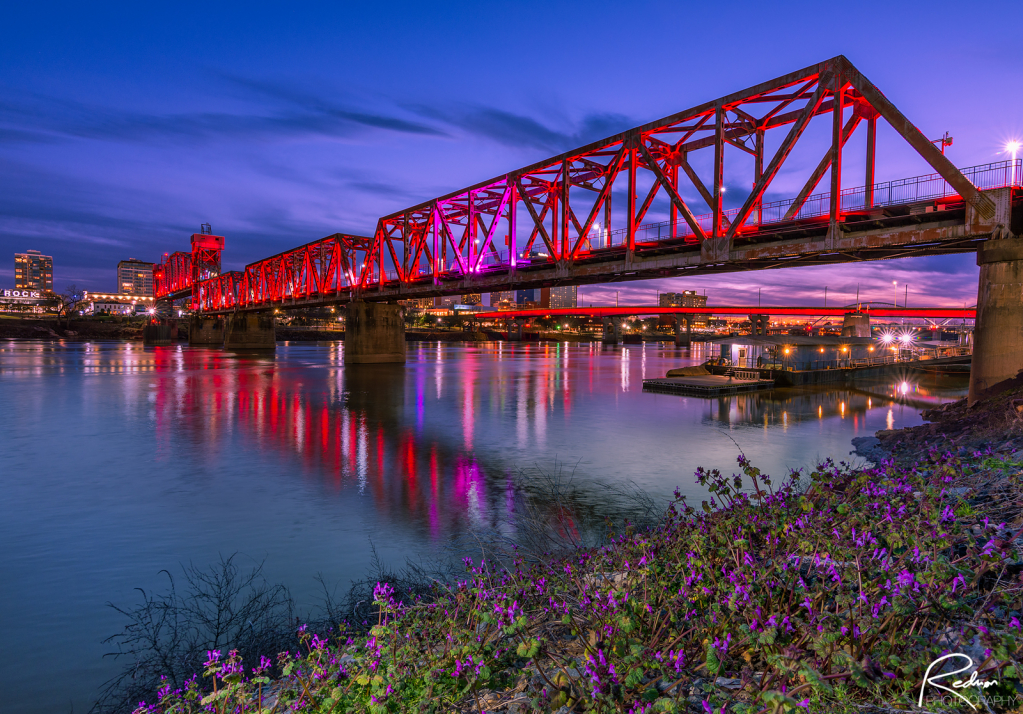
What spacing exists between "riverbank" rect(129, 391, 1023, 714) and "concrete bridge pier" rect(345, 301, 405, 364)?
6252 cm

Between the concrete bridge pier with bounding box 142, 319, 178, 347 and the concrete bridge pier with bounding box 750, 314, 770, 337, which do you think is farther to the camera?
the concrete bridge pier with bounding box 142, 319, 178, 347

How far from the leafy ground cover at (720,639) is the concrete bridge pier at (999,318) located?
1826 cm

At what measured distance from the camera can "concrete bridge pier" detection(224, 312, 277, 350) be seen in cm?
11581

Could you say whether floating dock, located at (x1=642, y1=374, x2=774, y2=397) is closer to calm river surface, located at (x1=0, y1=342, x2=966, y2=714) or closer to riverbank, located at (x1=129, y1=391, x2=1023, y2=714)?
calm river surface, located at (x1=0, y1=342, x2=966, y2=714)

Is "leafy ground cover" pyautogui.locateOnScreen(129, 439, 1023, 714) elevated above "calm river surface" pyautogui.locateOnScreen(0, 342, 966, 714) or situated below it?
above

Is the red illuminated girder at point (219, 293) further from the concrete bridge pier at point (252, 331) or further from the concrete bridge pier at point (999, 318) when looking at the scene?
the concrete bridge pier at point (999, 318)

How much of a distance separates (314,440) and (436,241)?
43.1 metres

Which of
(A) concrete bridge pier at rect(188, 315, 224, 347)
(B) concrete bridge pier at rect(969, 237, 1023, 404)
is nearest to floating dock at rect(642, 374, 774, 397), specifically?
(B) concrete bridge pier at rect(969, 237, 1023, 404)

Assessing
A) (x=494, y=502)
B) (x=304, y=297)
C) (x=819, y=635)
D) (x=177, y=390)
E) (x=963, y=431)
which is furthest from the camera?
(x=304, y=297)

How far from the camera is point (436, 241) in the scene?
203 ft

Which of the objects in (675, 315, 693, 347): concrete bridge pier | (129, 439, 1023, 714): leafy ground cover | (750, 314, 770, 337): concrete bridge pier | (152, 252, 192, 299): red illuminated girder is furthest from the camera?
(675, 315, 693, 347): concrete bridge pier

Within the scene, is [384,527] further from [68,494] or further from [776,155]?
[776,155]

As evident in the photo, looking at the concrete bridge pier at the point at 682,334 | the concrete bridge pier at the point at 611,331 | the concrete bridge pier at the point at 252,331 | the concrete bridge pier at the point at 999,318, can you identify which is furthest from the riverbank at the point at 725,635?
the concrete bridge pier at the point at 611,331

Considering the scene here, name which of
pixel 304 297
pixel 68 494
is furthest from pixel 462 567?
pixel 304 297
